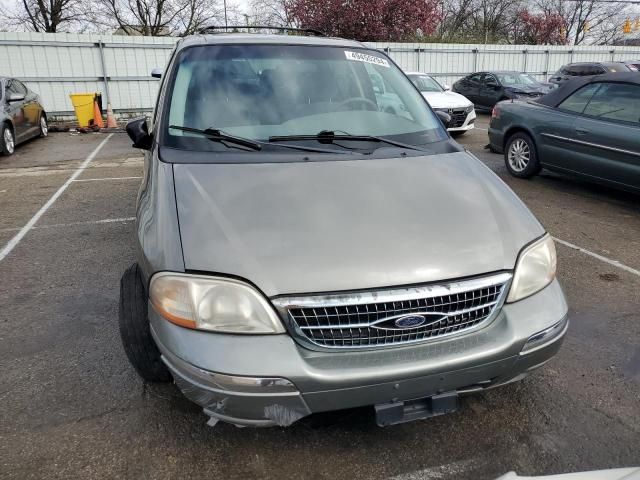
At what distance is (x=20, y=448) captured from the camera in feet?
7.53

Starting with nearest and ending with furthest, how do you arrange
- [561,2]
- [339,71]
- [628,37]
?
[339,71] → [561,2] → [628,37]

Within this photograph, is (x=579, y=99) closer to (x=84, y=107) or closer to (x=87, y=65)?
(x=84, y=107)

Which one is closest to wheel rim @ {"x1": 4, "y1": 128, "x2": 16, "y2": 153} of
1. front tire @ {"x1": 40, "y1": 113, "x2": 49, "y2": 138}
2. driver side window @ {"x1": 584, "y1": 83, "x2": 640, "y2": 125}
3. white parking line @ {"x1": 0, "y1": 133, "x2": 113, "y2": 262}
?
white parking line @ {"x1": 0, "y1": 133, "x2": 113, "y2": 262}

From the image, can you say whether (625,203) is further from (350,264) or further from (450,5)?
(450,5)

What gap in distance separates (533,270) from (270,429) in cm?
140

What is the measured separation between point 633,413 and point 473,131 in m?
11.2

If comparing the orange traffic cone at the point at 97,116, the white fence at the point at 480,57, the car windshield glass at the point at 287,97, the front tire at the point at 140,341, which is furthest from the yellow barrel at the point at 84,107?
the front tire at the point at 140,341

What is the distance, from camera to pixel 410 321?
1.93 m

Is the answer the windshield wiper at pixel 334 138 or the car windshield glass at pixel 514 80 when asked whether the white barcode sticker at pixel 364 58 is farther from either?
the car windshield glass at pixel 514 80

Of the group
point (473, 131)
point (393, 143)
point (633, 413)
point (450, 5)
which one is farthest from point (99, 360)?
point (450, 5)

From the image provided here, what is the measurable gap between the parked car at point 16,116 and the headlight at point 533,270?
9.94 metres

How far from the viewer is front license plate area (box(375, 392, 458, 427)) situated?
1966 millimetres

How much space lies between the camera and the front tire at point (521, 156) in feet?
23.5

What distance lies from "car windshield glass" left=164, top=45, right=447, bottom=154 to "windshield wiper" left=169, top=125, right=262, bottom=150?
0.03 metres
